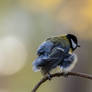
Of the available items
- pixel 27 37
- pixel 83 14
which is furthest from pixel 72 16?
pixel 27 37

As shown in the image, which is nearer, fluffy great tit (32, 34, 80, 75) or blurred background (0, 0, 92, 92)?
fluffy great tit (32, 34, 80, 75)

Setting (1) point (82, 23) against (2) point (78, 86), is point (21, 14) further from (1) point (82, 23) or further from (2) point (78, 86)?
(2) point (78, 86)

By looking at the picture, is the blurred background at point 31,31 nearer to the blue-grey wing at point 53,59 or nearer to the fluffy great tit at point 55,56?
the fluffy great tit at point 55,56

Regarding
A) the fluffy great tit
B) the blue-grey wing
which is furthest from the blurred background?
the blue-grey wing

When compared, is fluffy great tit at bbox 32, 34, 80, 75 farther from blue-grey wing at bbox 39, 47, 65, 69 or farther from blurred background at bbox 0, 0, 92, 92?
blurred background at bbox 0, 0, 92, 92
